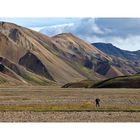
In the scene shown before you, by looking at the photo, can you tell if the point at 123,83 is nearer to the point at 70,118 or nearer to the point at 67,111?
the point at 67,111

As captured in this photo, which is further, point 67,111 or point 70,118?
point 67,111

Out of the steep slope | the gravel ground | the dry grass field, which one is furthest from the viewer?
the steep slope

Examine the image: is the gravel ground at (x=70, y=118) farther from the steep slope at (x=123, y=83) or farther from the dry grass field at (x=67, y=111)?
the steep slope at (x=123, y=83)

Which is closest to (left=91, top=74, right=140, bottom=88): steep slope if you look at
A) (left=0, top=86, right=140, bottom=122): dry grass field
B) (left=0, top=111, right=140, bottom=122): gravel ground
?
(left=0, top=86, right=140, bottom=122): dry grass field

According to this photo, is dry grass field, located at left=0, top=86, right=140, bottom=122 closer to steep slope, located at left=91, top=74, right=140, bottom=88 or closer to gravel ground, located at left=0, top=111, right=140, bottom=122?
gravel ground, located at left=0, top=111, right=140, bottom=122

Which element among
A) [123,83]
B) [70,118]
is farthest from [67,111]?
[123,83]

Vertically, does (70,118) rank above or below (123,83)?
above

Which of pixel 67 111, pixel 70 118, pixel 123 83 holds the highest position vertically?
pixel 70 118

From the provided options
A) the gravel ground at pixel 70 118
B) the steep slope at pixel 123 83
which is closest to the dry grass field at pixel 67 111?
the gravel ground at pixel 70 118

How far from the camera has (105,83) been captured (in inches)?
7092

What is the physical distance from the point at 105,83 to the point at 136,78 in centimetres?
1409

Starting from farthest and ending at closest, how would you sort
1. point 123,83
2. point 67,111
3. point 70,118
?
point 123,83 → point 67,111 → point 70,118

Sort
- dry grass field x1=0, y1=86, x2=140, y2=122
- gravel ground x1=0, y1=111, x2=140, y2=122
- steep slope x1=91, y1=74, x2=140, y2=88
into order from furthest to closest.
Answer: steep slope x1=91, y1=74, x2=140, y2=88, dry grass field x1=0, y1=86, x2=140, y2=122, gravel ground x1=0, y1=111, x2=140, y2=122
